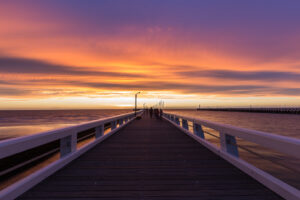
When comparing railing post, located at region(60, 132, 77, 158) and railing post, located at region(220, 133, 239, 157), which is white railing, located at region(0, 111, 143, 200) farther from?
railing post, located at region(220, 133, 239, 157)

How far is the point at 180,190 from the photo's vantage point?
402 centimetres

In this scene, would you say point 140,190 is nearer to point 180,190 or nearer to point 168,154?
point 180,190

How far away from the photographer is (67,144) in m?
6.00

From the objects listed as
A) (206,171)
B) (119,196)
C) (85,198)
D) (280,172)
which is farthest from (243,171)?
(280,172)

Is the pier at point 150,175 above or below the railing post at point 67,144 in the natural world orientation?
below

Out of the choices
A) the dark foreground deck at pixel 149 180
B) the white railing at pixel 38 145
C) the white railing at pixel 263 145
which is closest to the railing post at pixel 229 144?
the white railing at pixel 263 145

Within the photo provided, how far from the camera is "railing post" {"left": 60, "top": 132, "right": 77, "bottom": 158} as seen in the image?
5751 mm

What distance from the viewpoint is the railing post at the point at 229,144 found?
18.8 ft

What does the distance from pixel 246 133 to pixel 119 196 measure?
2.71 m

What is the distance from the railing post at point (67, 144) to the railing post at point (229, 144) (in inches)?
156

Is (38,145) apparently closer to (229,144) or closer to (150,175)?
(150,175)

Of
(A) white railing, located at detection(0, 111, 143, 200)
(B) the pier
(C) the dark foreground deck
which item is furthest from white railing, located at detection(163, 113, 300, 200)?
(A) white railing, located at detection(0, 111, 143, 200)

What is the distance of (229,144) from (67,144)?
4.37 metres

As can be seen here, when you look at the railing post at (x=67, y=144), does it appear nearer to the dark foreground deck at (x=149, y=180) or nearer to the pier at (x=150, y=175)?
the pier at (x=150, y=175)
